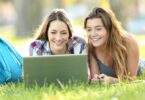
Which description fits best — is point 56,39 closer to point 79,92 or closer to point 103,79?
point 103,79

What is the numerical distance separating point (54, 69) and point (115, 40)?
1.15 m

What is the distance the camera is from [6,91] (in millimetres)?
6137

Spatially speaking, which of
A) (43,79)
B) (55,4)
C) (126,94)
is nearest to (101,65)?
(43,79)

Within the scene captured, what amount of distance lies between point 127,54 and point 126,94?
1699 mm

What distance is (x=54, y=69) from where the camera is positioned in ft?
19.9

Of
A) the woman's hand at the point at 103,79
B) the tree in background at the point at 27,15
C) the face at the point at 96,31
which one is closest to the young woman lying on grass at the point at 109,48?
the face at the point at 96,31

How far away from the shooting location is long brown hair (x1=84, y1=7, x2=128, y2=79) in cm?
687

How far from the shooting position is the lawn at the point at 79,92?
205 inches

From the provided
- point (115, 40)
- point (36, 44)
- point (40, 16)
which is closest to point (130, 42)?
point (115, 40)

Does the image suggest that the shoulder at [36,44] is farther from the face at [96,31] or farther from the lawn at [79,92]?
the lawn at [79,92]

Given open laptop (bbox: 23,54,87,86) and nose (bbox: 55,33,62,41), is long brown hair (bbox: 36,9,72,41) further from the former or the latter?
open laptop (bbox: 23,54,87,86)

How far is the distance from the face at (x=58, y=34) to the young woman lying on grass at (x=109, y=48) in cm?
25

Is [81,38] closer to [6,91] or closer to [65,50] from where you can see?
[65,50]

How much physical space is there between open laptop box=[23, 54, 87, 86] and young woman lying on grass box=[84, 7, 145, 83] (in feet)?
2.00
